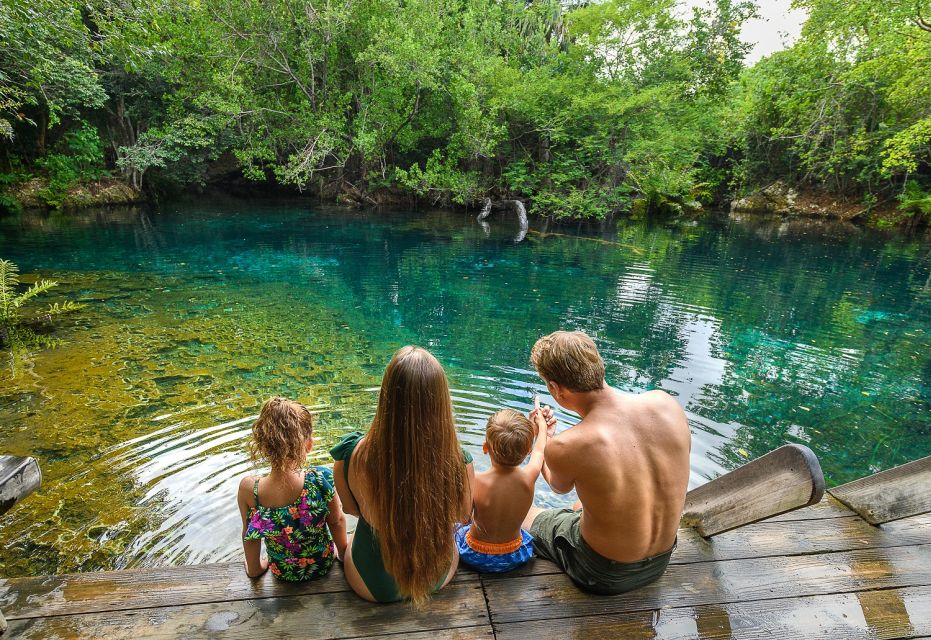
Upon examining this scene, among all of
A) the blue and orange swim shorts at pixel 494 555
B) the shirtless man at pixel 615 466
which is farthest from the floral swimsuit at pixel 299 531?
the shirtless man at pixel 615 466

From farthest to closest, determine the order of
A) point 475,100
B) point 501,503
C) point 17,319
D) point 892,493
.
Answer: point 475,100, point 17,319, point 892,493, point 501,503

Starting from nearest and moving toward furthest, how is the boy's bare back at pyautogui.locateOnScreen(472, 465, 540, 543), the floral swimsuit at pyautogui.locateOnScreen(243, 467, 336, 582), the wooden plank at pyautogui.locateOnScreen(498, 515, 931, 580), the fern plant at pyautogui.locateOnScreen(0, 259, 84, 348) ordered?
the floral swimsuit at pyautogui.locateOnScreen(243, 467, 336, 582), the boy's bare back at pyautogui.locateOnScreen(472, 465, 540, 543), the wooden plank at pyautogui.locateOnScreen(498, 515, 931, 580), the fern plant at pyautogui.locateOnScreen(0, 259, 84, 348)

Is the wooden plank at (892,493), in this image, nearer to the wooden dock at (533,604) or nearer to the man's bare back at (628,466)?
the wooden dock at (533,604)

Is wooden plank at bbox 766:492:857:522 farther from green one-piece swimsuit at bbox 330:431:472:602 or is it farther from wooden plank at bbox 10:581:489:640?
green one-piece swimsuit at bbox 330:431:472:602

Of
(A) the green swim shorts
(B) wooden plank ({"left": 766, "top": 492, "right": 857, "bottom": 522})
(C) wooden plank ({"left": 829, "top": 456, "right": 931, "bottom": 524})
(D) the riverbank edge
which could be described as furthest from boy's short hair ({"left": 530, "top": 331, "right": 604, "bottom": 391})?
(D) the riverbank edge

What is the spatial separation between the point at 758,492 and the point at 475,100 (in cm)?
1869

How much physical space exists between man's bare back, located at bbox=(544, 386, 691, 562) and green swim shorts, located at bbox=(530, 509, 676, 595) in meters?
0.08

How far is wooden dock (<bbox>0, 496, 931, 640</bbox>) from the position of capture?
1.78 meters

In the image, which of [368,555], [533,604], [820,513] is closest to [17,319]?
[368,555]

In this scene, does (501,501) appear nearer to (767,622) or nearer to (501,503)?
(501,503)

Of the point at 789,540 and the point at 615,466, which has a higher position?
the point at 615,466

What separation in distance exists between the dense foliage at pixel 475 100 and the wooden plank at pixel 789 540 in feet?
57.0

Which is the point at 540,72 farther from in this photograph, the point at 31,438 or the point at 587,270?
the point at 31,438

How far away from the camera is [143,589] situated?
1959 mm
